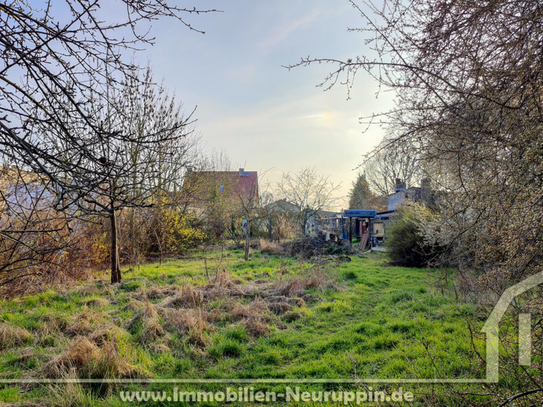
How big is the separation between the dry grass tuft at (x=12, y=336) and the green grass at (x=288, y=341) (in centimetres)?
11

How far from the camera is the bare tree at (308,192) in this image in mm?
20020

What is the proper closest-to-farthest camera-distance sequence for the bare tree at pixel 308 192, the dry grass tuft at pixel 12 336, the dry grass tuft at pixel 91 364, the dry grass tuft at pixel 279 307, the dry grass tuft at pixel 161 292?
the dry grass tuft at pixel 91 364
the dry grass tuft at pixel 12 336
the dry grass tuft at pixel 279 307
the dry grass tuft at pixel 161 292
the bare tree at pixel 308 192

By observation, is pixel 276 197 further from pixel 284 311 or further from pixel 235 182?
pixel 284 311

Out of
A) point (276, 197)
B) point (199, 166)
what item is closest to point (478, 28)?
point (199, 166)

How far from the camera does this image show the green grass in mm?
3439

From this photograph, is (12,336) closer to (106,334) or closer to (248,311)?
(106,334)

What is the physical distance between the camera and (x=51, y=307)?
581 centimetres

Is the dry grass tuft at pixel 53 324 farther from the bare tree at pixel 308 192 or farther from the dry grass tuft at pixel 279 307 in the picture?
the bare tree at pixel 308 192

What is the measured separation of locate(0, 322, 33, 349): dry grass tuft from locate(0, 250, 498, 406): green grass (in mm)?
113

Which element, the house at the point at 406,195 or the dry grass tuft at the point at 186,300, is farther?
the house at the point at 406,195

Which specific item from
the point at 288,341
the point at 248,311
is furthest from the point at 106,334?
the point at 288,341

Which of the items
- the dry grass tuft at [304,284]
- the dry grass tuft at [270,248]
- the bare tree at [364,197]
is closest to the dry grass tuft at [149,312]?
the dry grass tuft at [304,284]

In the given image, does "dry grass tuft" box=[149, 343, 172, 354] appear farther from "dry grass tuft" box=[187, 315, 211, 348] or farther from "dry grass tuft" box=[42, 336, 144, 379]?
"dry grass tuft" box=[42, 336, 144, 379]

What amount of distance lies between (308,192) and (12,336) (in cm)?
1747
